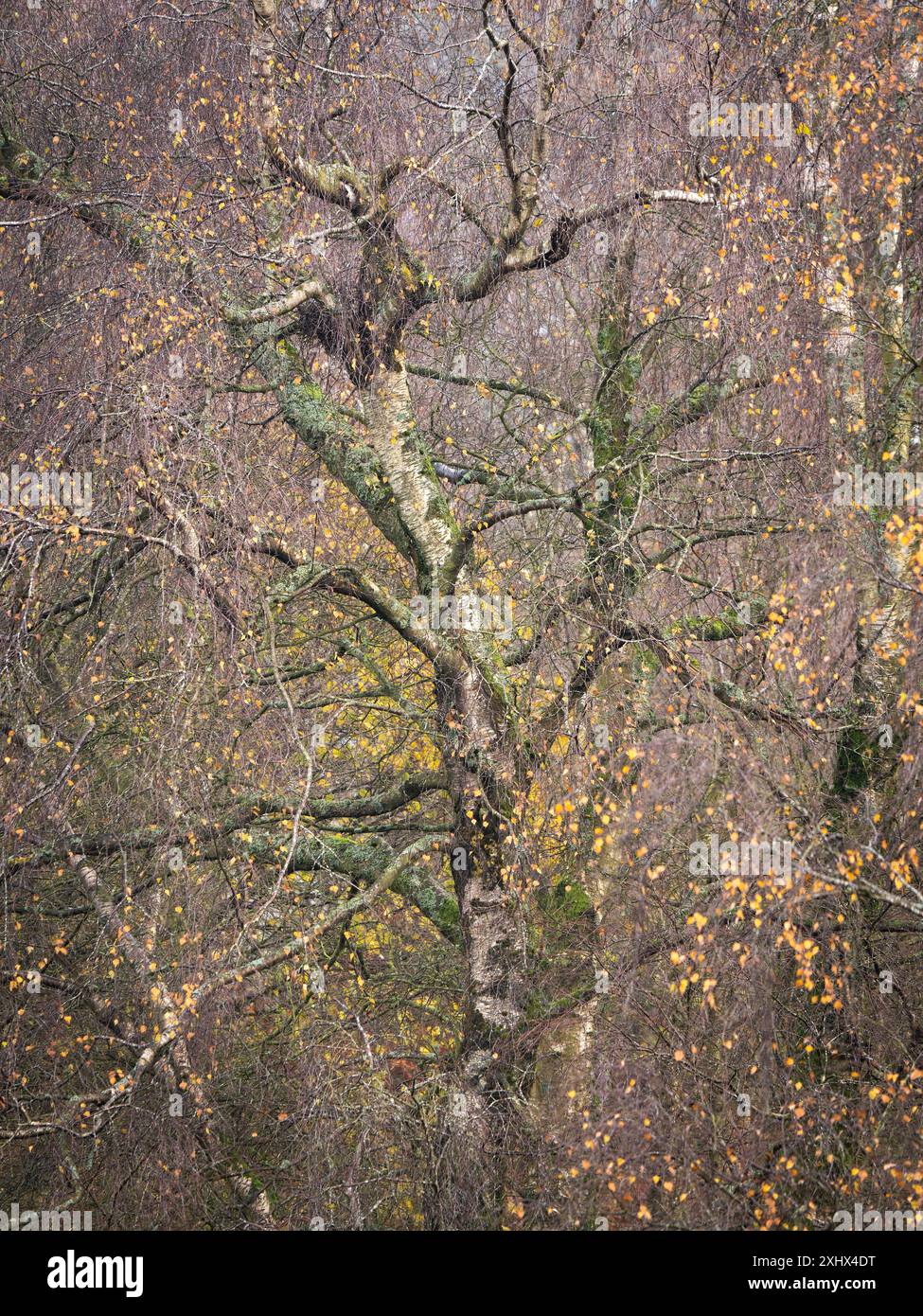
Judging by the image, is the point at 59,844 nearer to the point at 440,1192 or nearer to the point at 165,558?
the point at 165,558

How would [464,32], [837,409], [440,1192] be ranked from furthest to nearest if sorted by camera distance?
[464,32]
[837,409]
[440,1192]

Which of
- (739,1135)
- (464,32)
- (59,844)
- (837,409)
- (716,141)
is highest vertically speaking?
(464,32)

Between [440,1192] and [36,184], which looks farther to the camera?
[36,184]

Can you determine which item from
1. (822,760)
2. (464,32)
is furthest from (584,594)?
(464,32)

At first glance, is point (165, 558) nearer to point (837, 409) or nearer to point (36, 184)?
point (36, 184)

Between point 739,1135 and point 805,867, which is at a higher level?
point 805,867

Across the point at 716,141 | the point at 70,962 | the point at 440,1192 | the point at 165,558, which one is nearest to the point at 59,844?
the point at 70,962

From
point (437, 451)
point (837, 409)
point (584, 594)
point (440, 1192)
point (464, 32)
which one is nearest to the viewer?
point (440, 1192)
